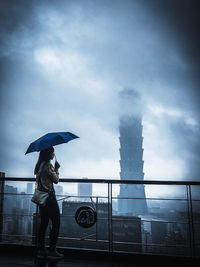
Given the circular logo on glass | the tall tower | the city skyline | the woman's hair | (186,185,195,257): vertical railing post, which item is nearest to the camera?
the woman's hair

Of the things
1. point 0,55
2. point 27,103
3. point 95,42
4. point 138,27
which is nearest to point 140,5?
point 138,27

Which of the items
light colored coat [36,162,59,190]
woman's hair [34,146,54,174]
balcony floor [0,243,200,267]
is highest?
woman's hair [34,146,54,174]

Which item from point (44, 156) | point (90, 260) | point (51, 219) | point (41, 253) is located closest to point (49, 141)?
point (44, 156)

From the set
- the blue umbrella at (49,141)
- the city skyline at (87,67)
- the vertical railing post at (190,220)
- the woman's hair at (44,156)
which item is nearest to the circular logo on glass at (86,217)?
the city skyline at (87,67)

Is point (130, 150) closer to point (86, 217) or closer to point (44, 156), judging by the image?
point (86, 217)

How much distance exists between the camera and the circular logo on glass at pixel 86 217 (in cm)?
302

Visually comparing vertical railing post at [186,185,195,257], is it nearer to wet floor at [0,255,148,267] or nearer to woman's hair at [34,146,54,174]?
wet floor at [0,255,148,267]

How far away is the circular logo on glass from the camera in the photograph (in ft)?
9.89

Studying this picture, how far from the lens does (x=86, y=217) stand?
3.06m

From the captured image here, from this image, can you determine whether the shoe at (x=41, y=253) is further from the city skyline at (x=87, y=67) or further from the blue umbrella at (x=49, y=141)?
the blue umbrella at (x=49, y=141)

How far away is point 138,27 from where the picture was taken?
1332 inches

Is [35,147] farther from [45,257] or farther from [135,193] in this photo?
[135,193]

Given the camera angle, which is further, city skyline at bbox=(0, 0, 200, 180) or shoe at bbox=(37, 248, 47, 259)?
city skyline at bbox=(0, 0, 200, 180)

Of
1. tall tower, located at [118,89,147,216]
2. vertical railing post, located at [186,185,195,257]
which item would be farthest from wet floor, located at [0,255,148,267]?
tall tower, located at [118,89,147,216]
